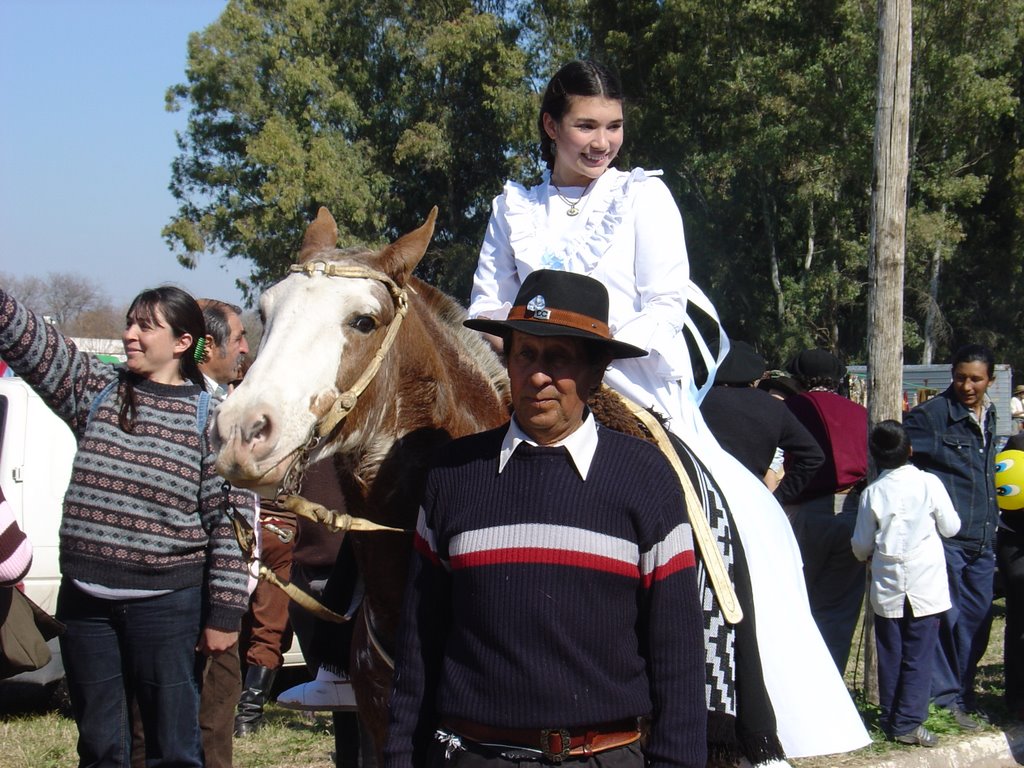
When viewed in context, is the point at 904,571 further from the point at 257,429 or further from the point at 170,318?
the point at 257,429

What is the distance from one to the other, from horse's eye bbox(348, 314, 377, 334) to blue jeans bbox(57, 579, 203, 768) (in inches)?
62.7

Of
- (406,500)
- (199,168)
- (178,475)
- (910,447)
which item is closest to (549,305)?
(406,500)

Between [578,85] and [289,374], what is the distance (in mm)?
1510

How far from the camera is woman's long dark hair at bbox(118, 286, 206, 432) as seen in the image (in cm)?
394

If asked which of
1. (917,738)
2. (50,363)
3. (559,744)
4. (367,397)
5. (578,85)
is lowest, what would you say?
(917,738)

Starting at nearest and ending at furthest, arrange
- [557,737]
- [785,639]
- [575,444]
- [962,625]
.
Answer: [557,737], [575,444], [785,639], [962,625]

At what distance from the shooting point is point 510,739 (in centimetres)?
231

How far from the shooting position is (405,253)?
122 inches

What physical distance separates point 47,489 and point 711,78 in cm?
2399

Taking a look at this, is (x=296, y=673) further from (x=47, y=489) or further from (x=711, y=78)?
(x=711, y=78)

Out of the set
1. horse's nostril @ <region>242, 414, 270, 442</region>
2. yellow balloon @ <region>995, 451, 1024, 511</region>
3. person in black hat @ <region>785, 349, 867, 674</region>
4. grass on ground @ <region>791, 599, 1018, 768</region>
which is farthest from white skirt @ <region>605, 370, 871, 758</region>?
yellow balloon @ <region>995, 451, 1024, 511</region>

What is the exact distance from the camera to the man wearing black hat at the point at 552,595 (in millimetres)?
2299

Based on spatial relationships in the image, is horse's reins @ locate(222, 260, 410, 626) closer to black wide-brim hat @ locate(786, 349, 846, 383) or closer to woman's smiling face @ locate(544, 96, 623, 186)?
woman's smiling face @ locate(544, 96, 623, 186)

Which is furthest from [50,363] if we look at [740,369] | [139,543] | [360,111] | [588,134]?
[360,111]
